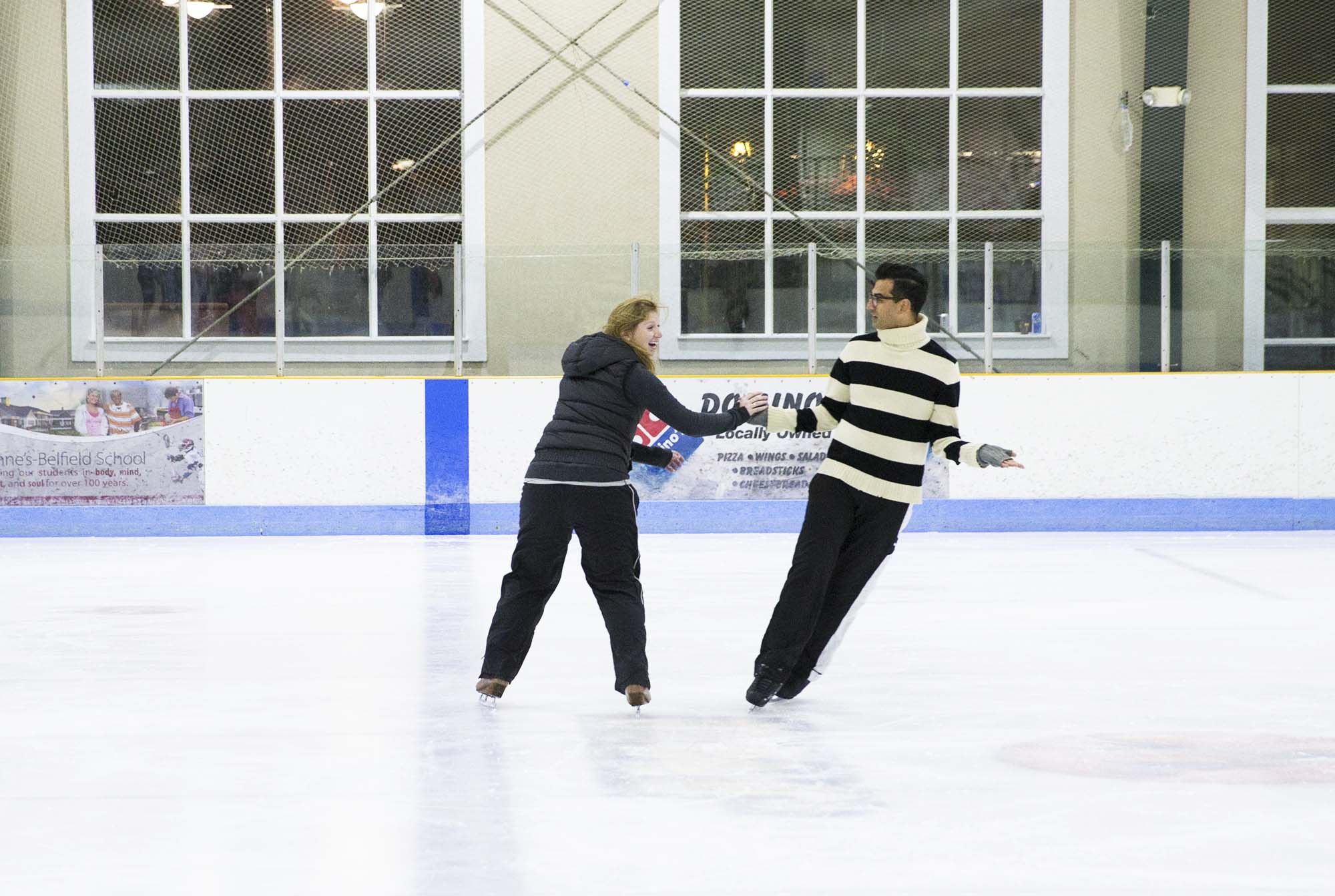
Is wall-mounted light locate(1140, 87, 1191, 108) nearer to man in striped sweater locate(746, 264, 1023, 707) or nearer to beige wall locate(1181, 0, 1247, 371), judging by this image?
beige wall locate(1181, 0, 1247, 371)

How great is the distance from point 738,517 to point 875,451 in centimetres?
591

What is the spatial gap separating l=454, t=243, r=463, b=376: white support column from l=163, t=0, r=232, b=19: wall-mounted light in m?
3.66

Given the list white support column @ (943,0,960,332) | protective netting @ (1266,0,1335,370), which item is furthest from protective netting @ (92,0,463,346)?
protective netting @ (1266,0,1335,370)

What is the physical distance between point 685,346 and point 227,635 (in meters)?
5.58

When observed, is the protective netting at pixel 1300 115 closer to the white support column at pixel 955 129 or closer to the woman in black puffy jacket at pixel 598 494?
the white support column at pixel 955 129

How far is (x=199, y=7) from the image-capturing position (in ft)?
41.4

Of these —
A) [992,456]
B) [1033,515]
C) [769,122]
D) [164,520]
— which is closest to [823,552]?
[992,456]

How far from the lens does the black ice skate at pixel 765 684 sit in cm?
435

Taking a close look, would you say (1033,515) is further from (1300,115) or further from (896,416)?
(896,416)

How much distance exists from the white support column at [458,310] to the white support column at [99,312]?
2.40 metres

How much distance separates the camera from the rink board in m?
10.1

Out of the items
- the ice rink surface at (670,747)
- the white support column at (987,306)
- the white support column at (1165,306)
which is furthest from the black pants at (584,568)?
the white support column at (1165,306)

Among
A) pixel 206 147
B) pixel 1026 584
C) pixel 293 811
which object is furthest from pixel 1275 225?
pixel 293 811

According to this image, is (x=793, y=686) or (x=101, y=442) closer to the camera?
(x=793, y=686)
